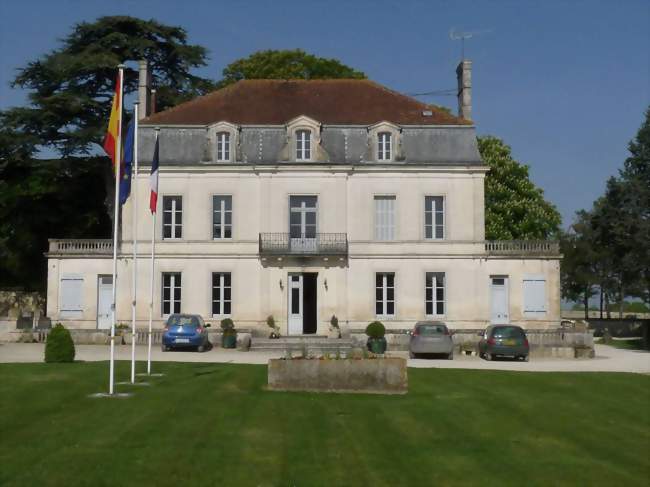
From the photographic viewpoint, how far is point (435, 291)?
119 feet

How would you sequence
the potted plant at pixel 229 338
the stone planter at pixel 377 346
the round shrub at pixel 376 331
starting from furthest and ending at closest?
the potted plant at pixel 229 338 < the round shrub at pixel 376 331 < the stone planter at pixel 377 346

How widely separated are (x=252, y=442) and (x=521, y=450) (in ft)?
12.3

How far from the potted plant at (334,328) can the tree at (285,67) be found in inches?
785

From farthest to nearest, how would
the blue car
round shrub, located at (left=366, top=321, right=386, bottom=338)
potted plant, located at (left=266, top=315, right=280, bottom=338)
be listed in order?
potted plant, located at (left=266, top=315, right=280, bottom=338) < round shrub, located at (left=366, top=321, right=386, bottom=338) < the blue car

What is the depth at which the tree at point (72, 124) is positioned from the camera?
41562 millimetres

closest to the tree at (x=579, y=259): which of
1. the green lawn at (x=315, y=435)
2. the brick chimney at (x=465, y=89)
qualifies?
the brick chimney at (x=465, y=89)

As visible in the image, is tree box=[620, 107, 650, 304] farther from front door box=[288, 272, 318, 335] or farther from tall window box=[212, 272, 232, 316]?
tall window box=[212, 272, 232, 316]

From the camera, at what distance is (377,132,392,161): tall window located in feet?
120

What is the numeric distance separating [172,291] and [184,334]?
6161 mm

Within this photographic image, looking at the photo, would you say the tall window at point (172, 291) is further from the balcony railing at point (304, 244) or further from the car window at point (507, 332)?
the car window at point (507, 332)

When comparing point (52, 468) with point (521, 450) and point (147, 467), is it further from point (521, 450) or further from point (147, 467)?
point (521, 450)

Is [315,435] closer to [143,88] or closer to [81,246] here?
[81,246]

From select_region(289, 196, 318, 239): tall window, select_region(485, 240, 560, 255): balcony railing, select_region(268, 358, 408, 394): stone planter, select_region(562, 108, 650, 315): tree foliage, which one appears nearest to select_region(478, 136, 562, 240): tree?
select_region(562, 108, 650, 315): tree foliage

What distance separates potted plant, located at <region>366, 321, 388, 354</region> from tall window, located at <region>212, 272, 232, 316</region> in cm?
706
